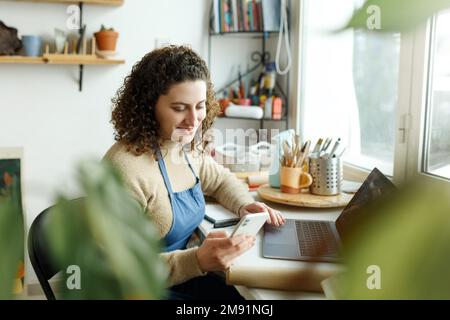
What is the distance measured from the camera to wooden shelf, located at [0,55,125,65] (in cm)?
222

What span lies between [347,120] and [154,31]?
123 cm

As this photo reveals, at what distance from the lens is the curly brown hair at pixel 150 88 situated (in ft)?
4.17

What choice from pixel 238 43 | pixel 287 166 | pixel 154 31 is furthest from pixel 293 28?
pixel 287 166

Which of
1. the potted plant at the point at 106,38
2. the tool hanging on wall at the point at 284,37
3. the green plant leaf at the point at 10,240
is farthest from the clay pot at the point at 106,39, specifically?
the green plant leaf at the point at 10,240

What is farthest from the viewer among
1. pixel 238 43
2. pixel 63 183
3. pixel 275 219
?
pixel 238 43

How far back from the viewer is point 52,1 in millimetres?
2295

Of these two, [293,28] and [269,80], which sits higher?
[293,28]

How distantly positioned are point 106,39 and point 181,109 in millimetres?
1232

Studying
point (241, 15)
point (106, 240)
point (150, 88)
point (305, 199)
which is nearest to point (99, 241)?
point (106, 240)

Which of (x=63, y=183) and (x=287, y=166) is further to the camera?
(x=287, y=166)

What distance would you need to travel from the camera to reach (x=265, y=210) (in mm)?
1344

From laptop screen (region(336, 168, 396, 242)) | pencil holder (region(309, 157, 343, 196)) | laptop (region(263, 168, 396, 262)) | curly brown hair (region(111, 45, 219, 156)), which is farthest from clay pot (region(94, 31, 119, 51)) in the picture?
laptop screen (region(336, 168, 396, 242))

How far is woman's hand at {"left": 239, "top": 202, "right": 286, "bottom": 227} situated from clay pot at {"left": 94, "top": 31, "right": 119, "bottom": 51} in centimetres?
133
